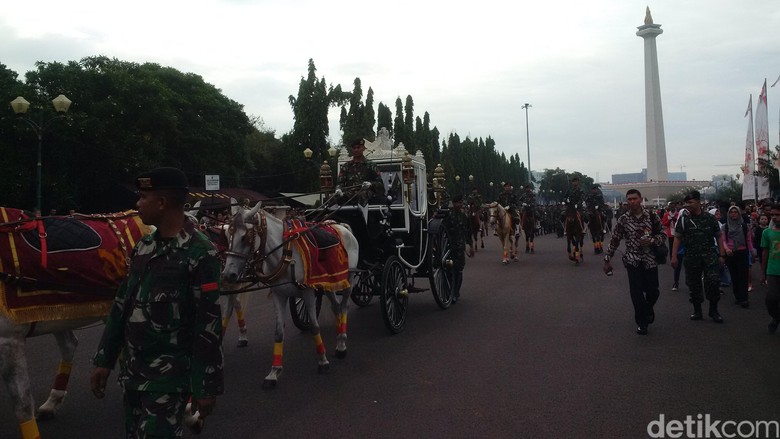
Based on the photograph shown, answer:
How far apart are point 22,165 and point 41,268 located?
24928 millimetres

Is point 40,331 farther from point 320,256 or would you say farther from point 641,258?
point 641,258

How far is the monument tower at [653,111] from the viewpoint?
76.9 metres

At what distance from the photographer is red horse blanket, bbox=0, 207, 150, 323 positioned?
442 centimetres

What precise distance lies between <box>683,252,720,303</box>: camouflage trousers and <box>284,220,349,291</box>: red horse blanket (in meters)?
5.21

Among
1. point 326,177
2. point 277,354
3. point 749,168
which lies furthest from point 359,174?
point 749,168

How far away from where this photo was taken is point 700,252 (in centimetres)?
880

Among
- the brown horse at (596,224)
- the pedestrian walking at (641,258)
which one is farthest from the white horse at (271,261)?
the brown horse at (596,224)

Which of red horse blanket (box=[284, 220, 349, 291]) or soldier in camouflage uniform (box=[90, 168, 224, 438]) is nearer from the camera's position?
soldier in camouflage uniform (box=[90, 168, 224, 438])

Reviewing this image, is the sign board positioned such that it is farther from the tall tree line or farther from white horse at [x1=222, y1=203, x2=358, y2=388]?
white horse at [x1=222, y1=203, x2=358, y2=388]

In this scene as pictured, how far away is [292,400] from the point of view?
5.54m

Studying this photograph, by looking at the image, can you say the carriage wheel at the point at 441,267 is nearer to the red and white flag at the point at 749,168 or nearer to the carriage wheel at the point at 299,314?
the carriage wheel at the point at 299,314

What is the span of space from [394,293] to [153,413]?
5590mm

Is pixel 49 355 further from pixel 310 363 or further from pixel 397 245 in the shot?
pixel 397 245

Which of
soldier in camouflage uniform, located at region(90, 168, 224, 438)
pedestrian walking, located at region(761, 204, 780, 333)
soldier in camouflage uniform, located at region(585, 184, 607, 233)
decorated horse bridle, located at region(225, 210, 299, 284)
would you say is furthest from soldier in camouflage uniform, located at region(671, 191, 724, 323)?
soldier in camouflage uniform, located at region(585, 184, 607, 233)
